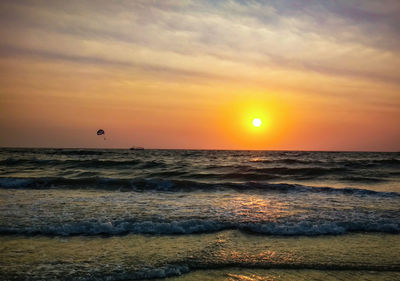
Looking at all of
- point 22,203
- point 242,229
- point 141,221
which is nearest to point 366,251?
point 242,229

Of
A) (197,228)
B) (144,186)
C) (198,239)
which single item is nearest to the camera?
(198,239)

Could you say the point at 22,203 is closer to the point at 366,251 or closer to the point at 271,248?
the point at 271,248

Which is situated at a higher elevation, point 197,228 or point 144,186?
point 197,228

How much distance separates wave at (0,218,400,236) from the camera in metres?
6.44

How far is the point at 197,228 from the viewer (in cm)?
676

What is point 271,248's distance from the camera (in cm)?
559

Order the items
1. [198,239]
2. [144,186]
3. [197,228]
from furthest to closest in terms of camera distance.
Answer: [144,186] < [197,228] < [198,239]

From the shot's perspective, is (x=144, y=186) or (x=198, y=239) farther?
(x=144, y=186)

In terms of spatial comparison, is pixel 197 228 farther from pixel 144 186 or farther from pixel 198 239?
pixel 144 186

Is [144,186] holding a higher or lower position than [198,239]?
lower

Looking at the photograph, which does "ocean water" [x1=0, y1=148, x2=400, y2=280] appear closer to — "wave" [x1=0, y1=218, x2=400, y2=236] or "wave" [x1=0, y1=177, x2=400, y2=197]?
"wave" [x1=0, y1=218, x2=400, y2=236]

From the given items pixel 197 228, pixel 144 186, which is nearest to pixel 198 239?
pixel 197 228

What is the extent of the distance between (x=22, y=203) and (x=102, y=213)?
3.37 meters

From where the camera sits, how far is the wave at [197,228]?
6441mm
